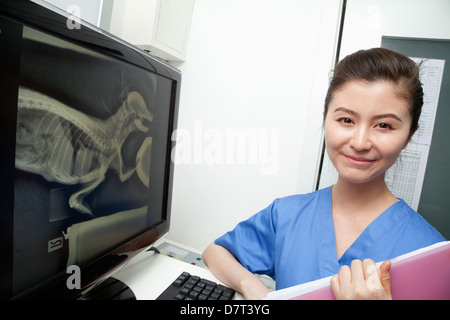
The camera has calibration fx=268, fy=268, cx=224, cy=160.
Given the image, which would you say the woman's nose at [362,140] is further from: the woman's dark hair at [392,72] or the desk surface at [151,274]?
the desk surface at [151,274]

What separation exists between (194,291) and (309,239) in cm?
32

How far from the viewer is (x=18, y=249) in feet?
1.12

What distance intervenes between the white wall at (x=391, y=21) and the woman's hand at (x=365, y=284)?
774 mm

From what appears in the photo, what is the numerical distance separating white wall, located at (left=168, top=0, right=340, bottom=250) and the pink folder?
57 centimetres

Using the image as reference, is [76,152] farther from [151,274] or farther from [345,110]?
[345,110]

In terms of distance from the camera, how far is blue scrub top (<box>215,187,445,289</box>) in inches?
24.1

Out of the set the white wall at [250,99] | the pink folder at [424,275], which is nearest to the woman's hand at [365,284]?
Result: the pink folder at [424,275]

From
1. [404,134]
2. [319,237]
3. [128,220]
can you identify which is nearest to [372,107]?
[404,134]

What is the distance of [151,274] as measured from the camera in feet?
2.01

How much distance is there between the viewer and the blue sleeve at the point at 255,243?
73 centimetres

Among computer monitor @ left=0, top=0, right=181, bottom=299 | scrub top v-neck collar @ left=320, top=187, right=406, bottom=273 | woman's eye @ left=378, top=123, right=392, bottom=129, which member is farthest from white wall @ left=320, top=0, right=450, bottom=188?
computer monitor @ left=0, top=0, right=181, bottom=299

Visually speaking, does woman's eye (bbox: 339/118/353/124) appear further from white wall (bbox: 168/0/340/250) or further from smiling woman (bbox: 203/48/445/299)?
white wall (bbox: 168/0/340/250)

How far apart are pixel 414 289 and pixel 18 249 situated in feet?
1.84

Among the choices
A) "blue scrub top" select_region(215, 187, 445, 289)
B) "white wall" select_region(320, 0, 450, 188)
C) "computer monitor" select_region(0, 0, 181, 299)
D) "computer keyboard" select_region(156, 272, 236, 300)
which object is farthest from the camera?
"white wall" select_region(320, 0, 450, 188)
